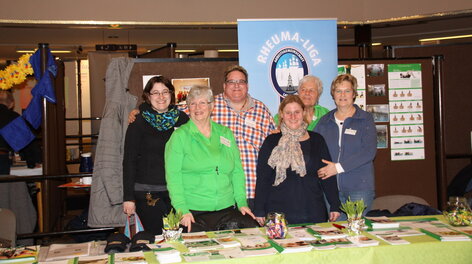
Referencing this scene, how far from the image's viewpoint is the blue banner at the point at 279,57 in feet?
14.1

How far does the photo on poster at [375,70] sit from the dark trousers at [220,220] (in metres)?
2.37

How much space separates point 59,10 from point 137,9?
701 mm

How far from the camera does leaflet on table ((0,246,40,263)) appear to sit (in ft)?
7.81

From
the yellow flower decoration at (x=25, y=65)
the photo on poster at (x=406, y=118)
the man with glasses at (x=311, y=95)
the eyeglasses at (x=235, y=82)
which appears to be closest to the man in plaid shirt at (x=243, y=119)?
the eyeglasses at (x=235, y=82)

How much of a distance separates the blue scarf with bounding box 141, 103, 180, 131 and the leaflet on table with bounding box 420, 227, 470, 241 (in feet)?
5.44

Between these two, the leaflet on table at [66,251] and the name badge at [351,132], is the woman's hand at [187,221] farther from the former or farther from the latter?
the name badge at [351,132]

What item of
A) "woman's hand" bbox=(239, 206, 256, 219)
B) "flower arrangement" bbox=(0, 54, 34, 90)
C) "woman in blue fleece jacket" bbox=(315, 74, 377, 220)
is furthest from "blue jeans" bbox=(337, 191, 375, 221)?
"flower arrangement" bbox=(0, 54, 34, 90)

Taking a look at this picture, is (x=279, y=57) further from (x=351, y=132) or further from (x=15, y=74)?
(x=15, y=74)

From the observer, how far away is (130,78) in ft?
13.9

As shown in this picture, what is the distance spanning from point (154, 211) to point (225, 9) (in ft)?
8.52

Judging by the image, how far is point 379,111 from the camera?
4938 millimetres

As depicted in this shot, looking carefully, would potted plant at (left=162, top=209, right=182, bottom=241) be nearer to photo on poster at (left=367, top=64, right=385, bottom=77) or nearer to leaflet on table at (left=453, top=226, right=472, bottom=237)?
leaflet on table at (left=453, top=226, right=472, bottom=237)

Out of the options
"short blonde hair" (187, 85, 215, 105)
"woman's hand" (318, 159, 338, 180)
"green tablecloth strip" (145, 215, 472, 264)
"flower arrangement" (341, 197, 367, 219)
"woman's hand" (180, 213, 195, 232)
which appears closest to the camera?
"green tablecloth strip" (145, 215, 472, 264)

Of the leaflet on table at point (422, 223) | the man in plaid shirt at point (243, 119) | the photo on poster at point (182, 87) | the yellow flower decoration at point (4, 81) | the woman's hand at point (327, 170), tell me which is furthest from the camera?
the yellow flower decoration at point (4, 81)
